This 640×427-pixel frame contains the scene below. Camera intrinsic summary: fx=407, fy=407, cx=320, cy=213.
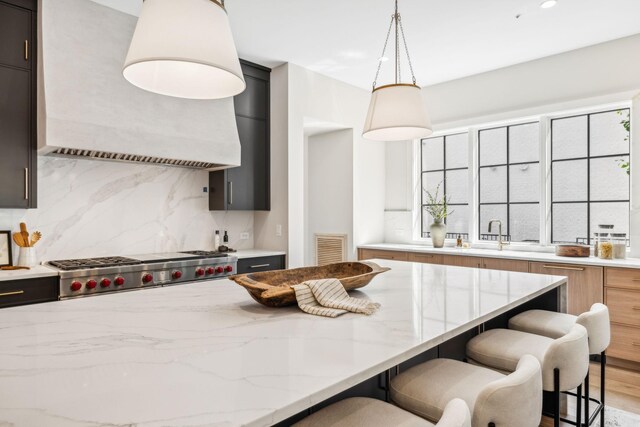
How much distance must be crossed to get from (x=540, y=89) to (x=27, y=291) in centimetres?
476

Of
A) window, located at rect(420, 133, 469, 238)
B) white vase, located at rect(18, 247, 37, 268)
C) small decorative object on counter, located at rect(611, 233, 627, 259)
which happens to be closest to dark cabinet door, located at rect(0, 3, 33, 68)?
white vase, located at rect(18, 247, 37, 268)

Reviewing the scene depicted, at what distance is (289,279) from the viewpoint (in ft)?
6.30

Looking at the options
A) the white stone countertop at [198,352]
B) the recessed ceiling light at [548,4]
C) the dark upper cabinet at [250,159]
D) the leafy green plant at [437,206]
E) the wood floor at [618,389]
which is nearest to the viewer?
the white stone countertop at [198,352]

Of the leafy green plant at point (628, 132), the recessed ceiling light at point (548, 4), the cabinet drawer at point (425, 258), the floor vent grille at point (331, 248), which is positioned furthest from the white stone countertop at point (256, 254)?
the leafy green plant at point (628, 132)

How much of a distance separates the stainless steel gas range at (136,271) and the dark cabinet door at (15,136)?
22.3 inches

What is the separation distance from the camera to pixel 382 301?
170cm

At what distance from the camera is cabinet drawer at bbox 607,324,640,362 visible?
3193mm

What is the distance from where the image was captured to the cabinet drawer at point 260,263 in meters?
3.85

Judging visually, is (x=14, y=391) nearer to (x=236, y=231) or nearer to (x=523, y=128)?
(x=236, y=231)

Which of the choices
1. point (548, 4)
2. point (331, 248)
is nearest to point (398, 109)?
point (548, 4)

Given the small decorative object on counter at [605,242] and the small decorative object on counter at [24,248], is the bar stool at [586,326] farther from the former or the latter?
the small decorative object on counter at [24,248]

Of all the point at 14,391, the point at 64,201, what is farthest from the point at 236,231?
the point at 14,391

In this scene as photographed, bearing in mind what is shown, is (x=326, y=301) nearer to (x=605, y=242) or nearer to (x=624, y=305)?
(x=624, y=305)

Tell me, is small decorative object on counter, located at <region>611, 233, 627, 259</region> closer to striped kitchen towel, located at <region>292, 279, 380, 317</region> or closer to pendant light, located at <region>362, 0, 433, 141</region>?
pendant light, located at <region>362, 0, 433, 141</region>
